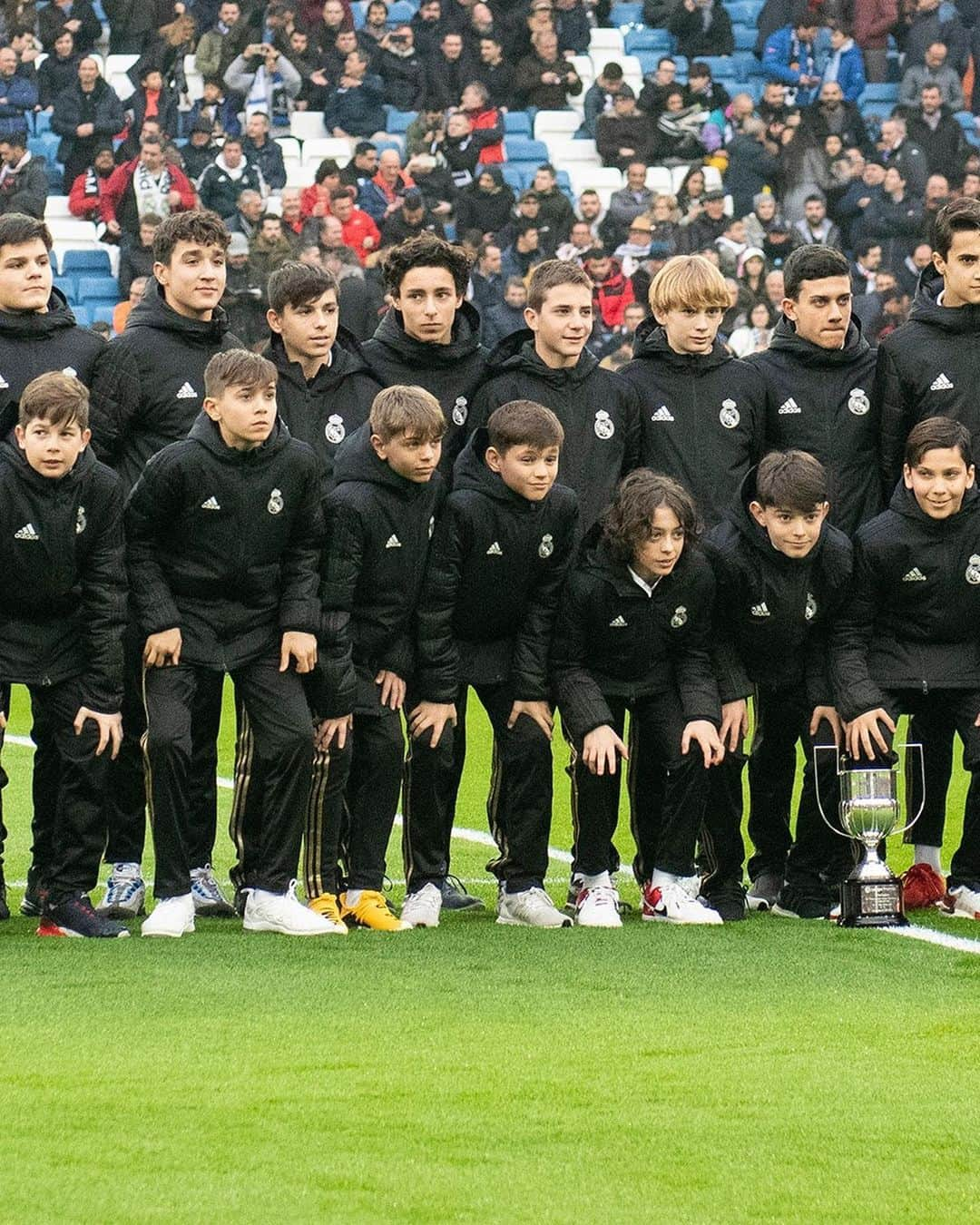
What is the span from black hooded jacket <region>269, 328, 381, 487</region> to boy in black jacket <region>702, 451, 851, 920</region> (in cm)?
126

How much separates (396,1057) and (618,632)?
2452 mm

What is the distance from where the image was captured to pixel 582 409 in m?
7.39

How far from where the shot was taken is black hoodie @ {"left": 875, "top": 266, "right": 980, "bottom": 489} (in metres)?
7.47

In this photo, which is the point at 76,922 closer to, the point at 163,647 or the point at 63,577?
the point at 163,647

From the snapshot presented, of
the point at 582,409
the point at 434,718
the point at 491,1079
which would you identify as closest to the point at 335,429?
the point at 582,409

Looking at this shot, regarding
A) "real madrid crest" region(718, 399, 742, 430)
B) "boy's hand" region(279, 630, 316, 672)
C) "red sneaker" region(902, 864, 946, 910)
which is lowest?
"red sneaker" region(902, 864, 946, 910)

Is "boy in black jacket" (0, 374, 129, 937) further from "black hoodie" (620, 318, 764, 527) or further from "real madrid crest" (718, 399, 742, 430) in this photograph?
"real madrid crest" (718, 399, 742, 430)

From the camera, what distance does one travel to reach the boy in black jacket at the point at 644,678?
6852mm

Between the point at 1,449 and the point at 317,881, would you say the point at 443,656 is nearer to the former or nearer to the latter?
the point at 317,881

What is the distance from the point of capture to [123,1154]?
398 cm

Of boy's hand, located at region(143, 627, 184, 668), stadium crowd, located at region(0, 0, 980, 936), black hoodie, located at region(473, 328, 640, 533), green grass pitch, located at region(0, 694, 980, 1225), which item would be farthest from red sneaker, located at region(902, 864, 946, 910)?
boy's hand, located at region(143, 627, 184, 668)

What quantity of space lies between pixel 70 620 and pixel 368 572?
3.03 feet

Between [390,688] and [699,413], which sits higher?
[699,413]

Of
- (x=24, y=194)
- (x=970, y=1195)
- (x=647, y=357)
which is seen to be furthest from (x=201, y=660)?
(x=24, y=194)
